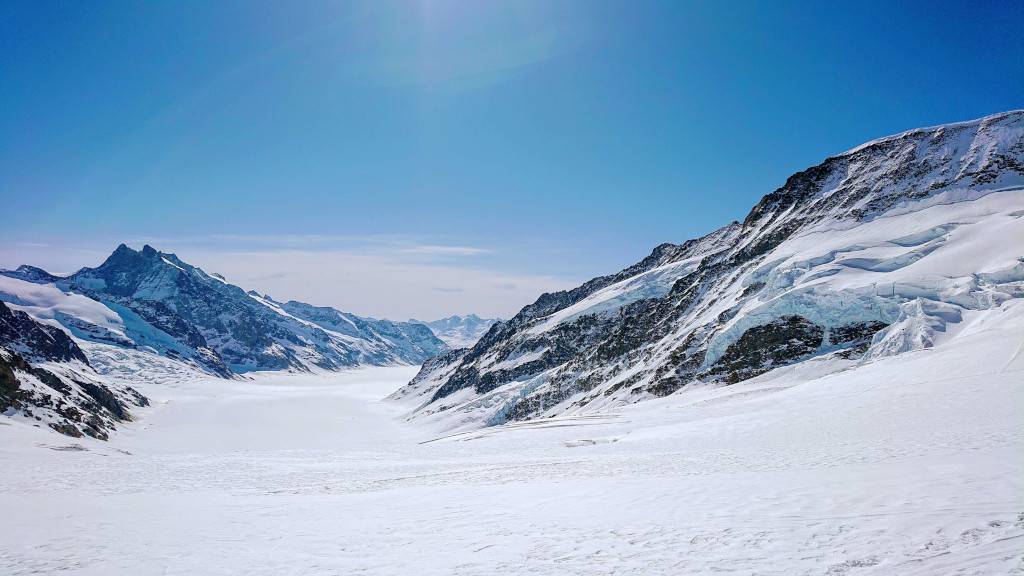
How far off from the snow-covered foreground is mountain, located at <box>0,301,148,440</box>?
44061mm

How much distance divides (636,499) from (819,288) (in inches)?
1864

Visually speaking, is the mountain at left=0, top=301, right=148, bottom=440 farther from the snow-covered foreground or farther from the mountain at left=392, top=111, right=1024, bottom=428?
the mountain at left=392, top=111, right=1024, bottom=428

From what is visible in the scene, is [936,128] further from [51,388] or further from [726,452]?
[51,388]

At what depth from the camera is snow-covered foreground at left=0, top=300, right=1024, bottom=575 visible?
9680mm

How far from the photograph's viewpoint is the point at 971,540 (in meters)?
8.53

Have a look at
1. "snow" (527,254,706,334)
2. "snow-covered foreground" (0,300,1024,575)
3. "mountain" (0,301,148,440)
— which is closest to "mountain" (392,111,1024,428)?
"snow" (527,254,706,334)

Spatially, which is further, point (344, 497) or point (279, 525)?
point (344, 497)

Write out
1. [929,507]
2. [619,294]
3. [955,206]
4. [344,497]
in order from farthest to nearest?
[619,294] → [955,206] → [344,497] → [929,507]

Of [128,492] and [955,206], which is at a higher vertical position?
[955,206]

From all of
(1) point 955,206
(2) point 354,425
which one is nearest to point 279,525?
(1) point 955,206

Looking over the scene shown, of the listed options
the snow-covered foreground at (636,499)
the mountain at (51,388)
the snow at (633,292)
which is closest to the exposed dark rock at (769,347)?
the snow-covered foreground at (636,499)

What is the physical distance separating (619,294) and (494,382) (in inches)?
1347

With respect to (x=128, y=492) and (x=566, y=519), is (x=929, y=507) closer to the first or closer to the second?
(x=566, y=519)

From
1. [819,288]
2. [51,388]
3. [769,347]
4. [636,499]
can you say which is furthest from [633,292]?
[51,388]
